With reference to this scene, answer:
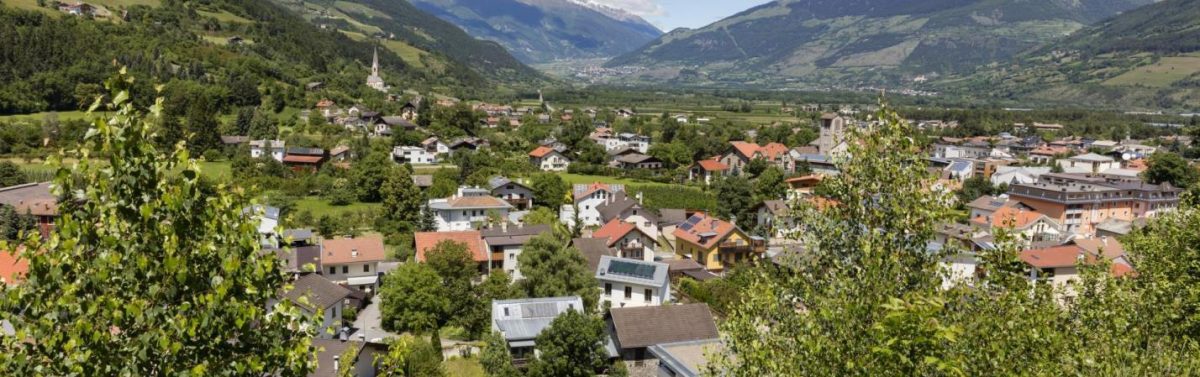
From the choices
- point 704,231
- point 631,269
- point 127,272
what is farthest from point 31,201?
point 127,272

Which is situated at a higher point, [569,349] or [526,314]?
[569,349]

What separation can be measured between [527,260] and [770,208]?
17122 mm

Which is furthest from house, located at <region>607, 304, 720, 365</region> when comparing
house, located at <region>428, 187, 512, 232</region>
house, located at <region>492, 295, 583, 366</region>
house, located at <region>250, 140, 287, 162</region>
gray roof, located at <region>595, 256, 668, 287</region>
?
house, located at <region>250, 140, 287, 162</region>

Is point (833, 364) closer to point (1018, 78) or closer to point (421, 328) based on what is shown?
point (421, 328)

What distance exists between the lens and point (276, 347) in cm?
357

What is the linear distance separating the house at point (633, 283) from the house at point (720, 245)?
5543mm

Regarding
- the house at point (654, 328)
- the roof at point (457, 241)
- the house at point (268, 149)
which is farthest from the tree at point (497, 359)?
the house at point (268, 149)

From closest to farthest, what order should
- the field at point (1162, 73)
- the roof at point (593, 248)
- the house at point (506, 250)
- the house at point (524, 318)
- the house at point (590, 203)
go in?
1. the house at point (524, 318)
2. the roof at point (593, 248)
3. the house at point (506, 250)
4. the house at point (590, 203)
5. the field at point (1162, 73)

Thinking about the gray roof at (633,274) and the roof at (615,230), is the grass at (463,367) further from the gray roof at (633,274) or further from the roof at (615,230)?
the roof at (615,230)

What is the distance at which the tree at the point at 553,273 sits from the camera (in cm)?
2081

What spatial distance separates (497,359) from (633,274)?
728cm

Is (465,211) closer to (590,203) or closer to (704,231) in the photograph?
(590,203)

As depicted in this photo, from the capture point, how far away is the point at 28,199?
28.3m

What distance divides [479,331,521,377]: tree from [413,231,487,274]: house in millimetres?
8256
